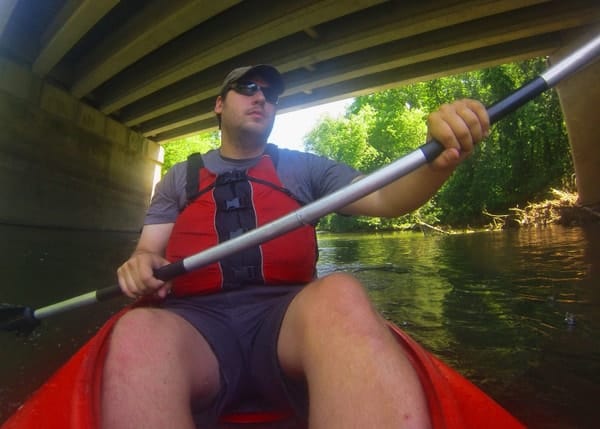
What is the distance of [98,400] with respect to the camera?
0.85 meters

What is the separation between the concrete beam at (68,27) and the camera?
20.0 feet

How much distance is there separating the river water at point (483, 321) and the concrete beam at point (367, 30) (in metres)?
4.06

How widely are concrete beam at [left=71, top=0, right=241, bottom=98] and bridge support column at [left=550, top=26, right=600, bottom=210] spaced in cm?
688

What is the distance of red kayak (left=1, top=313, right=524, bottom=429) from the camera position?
31.7 inches

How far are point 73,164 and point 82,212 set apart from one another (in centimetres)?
142

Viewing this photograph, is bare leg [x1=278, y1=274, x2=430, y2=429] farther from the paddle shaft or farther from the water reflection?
the water reflection

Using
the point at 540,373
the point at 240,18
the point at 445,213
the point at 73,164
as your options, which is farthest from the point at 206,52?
the point at 445,213

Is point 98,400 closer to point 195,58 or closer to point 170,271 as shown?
point 170,271

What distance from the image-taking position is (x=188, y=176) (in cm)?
173

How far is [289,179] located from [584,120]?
8.82m

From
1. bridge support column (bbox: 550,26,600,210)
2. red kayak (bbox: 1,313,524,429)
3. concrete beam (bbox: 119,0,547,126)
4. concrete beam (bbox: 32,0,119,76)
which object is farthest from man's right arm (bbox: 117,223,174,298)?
bridge support column (bbox: 550,26,600,210)

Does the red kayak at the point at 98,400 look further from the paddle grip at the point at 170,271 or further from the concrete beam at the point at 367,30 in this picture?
the concrete beam at the point at 367,30

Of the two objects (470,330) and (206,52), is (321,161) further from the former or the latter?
(206,52)

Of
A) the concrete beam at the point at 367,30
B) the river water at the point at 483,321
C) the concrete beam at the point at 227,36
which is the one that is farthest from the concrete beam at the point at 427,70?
the river water at the point at 483,321
